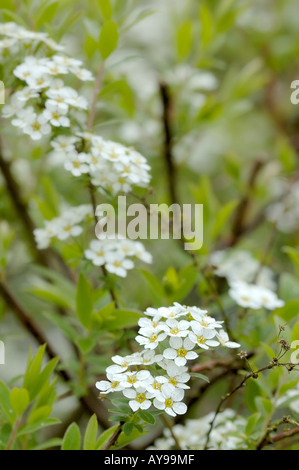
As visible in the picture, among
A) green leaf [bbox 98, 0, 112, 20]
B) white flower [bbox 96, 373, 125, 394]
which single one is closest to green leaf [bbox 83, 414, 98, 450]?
white flower [bbox 96, 373, 125, 394]

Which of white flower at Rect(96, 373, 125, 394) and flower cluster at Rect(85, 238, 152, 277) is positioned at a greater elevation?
flower cluster at Rect(85, 238, 152, 277)

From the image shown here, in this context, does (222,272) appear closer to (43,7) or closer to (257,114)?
(43,7)

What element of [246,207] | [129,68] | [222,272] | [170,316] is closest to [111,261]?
[170,316]

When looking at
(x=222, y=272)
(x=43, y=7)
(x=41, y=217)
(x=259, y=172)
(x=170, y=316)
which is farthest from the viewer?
(x=259, y=172)

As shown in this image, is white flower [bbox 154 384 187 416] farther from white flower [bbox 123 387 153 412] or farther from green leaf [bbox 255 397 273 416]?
green leaf [bbox 255 397 273 416]

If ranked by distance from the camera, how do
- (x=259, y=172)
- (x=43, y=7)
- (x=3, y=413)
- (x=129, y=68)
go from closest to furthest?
(x=3, y=413) < (x=43, y=7) < (x=259, y=172) < (x=129, y=68)

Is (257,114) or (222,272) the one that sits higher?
(257,114)

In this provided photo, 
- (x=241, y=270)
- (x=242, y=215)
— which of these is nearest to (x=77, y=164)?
(x=241, y=270)
